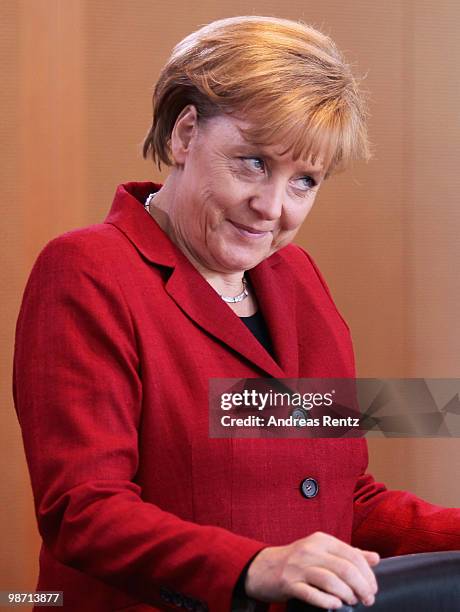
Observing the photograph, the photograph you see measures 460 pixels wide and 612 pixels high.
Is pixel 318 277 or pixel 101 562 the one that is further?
pixel 318 277

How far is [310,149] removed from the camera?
1.22 meters

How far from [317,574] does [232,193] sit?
1.63 feet

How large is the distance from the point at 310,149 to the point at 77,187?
105 cm

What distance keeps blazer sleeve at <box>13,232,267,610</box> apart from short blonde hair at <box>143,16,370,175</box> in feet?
0.78

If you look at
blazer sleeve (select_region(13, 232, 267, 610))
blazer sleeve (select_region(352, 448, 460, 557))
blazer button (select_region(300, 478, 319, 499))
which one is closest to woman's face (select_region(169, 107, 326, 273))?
blazer sleeve (select_region(13, 232, 267, 610))

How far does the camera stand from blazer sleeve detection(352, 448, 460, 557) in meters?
1.38

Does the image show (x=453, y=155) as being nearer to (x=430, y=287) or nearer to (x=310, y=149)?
(x=430, y=287)

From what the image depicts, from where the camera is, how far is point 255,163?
4.07 ft

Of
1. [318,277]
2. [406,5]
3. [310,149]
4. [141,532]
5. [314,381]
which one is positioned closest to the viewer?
[141,532]

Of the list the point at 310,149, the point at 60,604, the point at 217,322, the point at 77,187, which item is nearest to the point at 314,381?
the point at 217,322

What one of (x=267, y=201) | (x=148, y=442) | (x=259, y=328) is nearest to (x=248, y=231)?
(x=267, y=201)

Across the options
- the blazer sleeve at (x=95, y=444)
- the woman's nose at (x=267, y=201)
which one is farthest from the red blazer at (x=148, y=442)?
the woman's nose at (x=267, y=201)

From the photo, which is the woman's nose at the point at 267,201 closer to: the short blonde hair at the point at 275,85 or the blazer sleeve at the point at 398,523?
the short blonde hair at the point at 275,85

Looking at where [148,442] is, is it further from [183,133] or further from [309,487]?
[183,133]
